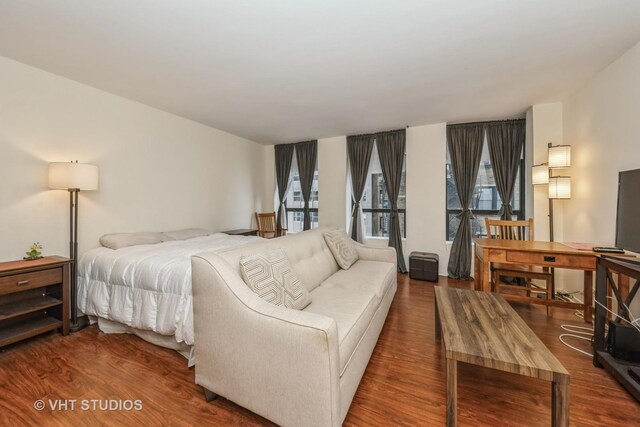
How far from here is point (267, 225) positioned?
5.33 metres

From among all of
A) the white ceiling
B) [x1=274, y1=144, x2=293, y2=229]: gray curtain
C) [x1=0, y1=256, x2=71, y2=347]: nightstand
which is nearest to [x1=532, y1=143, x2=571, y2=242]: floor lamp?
the white ceiling

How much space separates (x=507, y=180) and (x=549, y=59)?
1913 millimetres

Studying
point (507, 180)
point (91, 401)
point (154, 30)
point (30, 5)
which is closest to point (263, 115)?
point (154, 30)

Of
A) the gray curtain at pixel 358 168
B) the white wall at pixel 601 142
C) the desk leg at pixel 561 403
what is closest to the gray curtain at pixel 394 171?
the gray curtain at pixel 358 168

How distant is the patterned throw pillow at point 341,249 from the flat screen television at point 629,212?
2.17 meters

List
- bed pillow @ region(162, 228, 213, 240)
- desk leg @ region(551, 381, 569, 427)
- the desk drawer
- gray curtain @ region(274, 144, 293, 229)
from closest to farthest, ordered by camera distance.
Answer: desk leg @ region(551, 381, 569, 427) → the desk drawer → bed pillow @ region(162, 228, 213, 240) → gray curtain @ region(274, 144, 293, 229)

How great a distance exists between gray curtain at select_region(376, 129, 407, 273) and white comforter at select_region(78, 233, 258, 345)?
3.08 metres

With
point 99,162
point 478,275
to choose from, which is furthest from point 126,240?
point 478,275

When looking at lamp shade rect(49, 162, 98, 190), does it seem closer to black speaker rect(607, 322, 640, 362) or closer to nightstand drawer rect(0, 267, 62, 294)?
nightstand drawer rect(0, 267, 62, 294)

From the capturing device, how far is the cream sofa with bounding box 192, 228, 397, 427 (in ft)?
3.90

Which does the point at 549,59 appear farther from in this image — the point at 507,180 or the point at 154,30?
the point at 154,30

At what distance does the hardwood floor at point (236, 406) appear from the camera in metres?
1.46

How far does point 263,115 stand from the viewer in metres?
3.80

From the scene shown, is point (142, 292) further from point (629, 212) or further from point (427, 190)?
point (427, 190)
